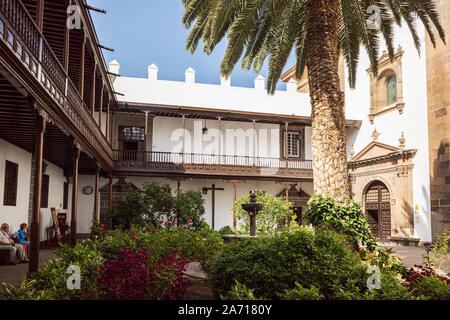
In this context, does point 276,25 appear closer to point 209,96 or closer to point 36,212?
point 36,212

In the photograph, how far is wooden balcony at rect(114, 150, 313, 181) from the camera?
18.7m

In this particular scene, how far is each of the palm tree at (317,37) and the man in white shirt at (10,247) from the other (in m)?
6.64

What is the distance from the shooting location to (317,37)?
8.00 metres

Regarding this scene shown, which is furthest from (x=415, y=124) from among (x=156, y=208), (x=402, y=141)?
(x=156, y=208)

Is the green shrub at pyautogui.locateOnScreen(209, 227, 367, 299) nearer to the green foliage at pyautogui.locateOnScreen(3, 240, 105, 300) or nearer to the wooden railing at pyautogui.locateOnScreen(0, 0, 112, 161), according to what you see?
the green foliage at pyautogui.locateOnScreen(3, 240, 105, 300)

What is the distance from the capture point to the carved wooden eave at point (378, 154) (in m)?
17.4

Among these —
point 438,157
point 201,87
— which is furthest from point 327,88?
point 201,87

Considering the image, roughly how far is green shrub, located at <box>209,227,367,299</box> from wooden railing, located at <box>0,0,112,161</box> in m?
4.19

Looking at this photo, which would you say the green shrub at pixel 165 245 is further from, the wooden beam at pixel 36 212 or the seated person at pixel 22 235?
the seated person at pixel 22 235

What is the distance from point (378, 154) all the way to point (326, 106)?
12.7m

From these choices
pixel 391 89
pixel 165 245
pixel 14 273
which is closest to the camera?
pixel 165 245

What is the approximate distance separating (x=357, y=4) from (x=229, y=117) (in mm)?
11542

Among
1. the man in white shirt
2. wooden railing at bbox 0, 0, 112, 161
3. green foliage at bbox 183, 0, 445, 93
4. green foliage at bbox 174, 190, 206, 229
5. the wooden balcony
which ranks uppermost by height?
green foliage at bbox 183, 0, 445, 93

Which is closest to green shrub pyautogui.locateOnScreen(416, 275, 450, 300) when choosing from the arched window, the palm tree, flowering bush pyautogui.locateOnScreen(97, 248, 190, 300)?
the palm tree
